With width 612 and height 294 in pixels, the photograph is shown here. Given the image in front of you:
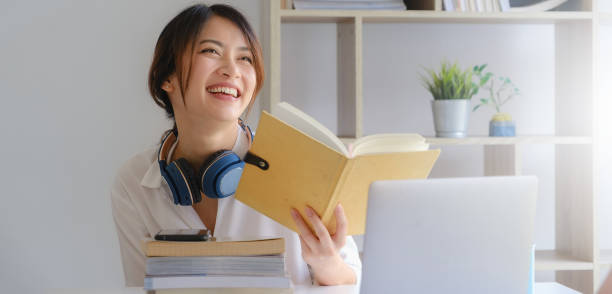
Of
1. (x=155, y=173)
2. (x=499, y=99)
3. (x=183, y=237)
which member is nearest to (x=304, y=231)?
(x=183, y=237)

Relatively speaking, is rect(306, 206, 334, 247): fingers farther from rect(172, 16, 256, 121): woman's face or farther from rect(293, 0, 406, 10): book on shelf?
rect(293, 0, 406, 10): book on shelf

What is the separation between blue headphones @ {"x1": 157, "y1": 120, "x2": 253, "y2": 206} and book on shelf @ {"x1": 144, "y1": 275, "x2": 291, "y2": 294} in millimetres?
389

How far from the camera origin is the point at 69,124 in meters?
2.60

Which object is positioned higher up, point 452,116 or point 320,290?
point 452,116

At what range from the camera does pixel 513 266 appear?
95 cm

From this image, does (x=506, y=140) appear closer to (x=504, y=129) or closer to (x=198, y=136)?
(x=504, y=129)

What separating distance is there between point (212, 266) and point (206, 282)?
0.10ft

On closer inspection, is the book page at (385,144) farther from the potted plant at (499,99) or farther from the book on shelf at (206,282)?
the potted plant at (499,99)

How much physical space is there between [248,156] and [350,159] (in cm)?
25

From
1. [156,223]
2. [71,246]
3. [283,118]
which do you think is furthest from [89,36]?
[283,118]

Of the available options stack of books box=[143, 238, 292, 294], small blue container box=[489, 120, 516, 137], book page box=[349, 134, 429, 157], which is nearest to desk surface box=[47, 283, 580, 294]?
stack of books box=[143, 238, 292, 294]

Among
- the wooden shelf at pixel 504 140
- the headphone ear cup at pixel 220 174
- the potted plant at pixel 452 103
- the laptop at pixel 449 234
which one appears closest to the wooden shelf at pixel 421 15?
the potted plant at pixel 452 103

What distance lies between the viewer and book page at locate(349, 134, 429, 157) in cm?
113

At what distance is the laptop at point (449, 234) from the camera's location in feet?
2.94
